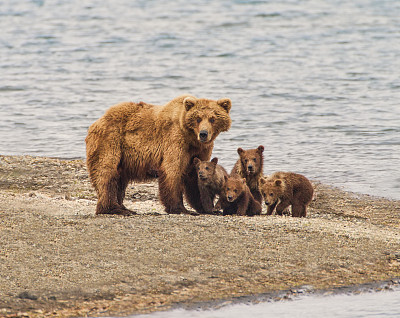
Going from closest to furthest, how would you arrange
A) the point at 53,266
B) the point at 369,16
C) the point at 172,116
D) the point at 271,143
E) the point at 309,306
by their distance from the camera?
the point at 309,306 < the point at 53,266 < the point at 172,116 < the point at 271,143 < the point at 369,16

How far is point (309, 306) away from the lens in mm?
5898

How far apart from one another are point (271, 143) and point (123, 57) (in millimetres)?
12280

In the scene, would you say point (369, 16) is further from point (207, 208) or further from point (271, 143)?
point (207, 208)

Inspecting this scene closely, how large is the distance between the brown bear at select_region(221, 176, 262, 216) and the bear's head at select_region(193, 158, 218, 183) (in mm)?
263

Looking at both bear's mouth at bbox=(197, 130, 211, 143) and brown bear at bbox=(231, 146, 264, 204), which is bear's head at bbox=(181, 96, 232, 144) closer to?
bear's mouth at bbox=(197, 130, 211, 143)

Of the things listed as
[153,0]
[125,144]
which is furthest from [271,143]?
[153,0]

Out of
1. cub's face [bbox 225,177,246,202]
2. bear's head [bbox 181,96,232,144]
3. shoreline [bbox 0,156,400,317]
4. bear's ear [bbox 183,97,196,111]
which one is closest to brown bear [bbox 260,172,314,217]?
cub's face [bbox 225,177,246,202]

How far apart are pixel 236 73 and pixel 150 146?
13866 mm

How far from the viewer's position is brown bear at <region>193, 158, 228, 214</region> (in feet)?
27.2

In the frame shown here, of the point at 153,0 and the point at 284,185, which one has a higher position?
the point at 153,0

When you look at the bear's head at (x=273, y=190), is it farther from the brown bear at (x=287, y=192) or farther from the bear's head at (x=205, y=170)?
the bear's head at (x=205, y=170)

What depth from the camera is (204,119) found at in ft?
26.1

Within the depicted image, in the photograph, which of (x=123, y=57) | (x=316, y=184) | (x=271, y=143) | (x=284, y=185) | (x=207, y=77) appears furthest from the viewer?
(x=123, y=57)

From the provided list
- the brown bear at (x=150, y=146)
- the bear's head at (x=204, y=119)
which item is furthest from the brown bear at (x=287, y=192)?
the bear's head at (x=204, y=119)
